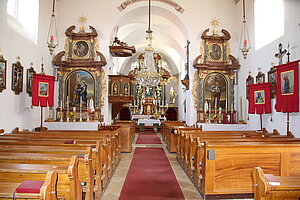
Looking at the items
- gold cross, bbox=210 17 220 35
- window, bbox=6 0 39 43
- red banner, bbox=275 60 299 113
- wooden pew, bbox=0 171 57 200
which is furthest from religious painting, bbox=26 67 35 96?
red banner, bbox=275 60 299 113

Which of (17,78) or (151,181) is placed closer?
(151,181)

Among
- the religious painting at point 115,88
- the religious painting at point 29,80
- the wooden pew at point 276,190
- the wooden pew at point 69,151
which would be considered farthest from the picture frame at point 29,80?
the wooden pew at point 276,190

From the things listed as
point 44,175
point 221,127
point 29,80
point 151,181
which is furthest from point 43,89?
point 44,175

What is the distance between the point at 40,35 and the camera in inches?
414

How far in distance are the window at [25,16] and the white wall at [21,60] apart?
277 millimetres

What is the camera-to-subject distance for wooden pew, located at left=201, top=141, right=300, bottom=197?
432 cm

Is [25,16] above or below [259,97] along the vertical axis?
above

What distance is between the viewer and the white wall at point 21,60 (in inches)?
304

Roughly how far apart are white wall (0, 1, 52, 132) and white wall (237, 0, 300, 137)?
8.52 meters

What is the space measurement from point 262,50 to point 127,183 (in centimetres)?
729

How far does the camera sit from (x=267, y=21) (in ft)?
32.3

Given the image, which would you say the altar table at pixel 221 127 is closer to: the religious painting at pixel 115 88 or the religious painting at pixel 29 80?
the religious painting at pixel 115 88

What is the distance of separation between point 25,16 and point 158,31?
9.23 meters

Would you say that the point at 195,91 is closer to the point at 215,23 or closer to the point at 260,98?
the point at 215,23
